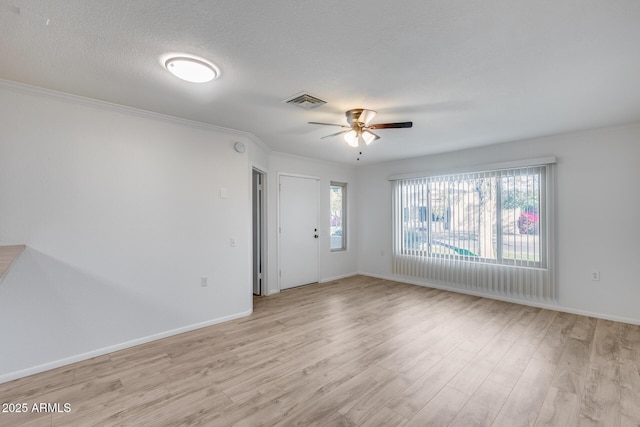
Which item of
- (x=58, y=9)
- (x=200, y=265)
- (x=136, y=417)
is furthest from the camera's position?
(x=200, y=265)

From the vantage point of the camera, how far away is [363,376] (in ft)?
7.98

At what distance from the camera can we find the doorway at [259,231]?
4930 millimetres

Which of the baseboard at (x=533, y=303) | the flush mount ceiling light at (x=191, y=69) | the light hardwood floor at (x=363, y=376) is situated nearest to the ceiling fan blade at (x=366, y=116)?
the flush mount ceiling light at (x=191, y=69)

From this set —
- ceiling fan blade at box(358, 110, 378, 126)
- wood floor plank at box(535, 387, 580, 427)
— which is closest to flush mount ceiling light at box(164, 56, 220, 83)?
ceiling fan blade at box(358, 110, 378, 126)

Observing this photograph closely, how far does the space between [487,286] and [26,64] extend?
604 cm

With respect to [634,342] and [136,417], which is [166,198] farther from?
[634,342]

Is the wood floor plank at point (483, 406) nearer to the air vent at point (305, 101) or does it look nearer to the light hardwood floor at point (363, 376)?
the light hardwood floor at point (363, 376)

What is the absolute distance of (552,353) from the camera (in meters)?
2.81

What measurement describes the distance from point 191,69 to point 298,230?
3.63 meters

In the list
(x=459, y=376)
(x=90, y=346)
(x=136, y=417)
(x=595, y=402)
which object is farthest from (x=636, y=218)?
(x=90, y=346)

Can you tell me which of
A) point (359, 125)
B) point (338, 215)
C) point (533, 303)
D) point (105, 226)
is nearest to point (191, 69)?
point (359, 125)

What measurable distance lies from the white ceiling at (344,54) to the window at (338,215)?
3.11 m

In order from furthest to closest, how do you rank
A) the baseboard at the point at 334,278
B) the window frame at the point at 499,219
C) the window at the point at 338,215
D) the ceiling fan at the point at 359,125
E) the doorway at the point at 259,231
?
the window at the point at 338,215
the baseboard at the point at 334,278
the doorway at the point at 259,231
the window frame at the point at 499,219
the ceiling fan at the point at 359,125

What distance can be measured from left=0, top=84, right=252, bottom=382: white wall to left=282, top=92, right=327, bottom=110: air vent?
1.35 m
